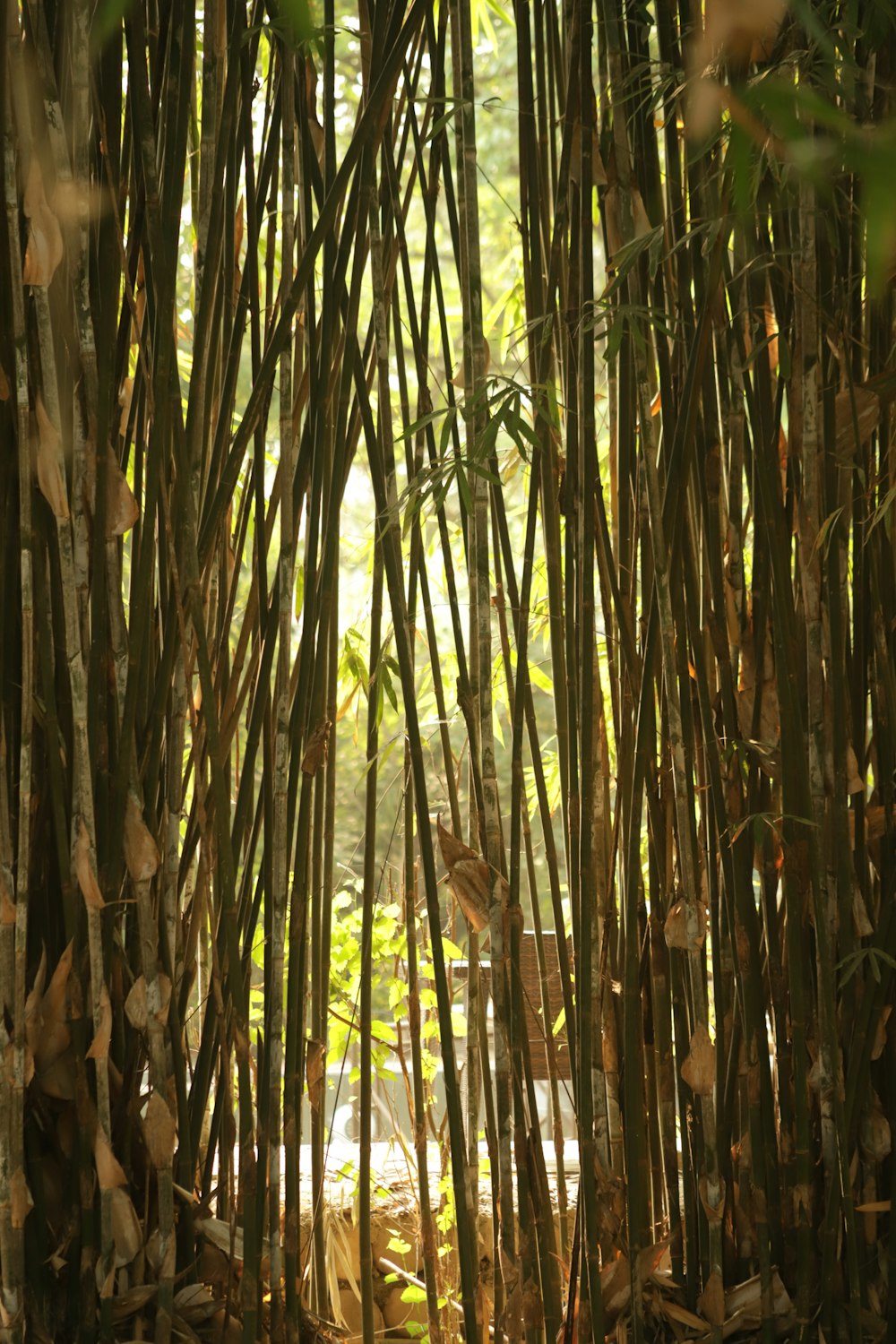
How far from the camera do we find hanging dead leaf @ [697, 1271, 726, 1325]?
895mm

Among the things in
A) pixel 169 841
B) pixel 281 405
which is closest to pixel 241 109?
pixel 281 405

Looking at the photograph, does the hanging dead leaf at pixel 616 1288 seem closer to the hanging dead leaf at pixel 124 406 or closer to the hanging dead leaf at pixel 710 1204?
the hanging dead leaf at pixel 710 1204

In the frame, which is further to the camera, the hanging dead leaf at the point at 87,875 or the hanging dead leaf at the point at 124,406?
the hanging dead leaf at the point at 124,406

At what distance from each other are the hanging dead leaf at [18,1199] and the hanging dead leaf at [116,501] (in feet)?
1.48

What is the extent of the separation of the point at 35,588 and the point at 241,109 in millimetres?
406

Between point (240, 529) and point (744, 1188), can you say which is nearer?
point (744, 1188)

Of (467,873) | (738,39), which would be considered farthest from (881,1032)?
(738,39)

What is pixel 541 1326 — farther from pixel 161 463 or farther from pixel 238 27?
pixel 238 27

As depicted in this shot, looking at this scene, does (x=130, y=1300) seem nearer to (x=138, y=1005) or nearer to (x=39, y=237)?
(x=138, y=1005)

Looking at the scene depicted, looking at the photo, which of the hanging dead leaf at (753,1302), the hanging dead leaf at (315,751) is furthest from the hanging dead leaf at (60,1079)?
the hanging dead leaf at (753,1302)

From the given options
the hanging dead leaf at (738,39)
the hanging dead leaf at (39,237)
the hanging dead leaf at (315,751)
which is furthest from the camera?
the hanging dead leaf at (315,751)

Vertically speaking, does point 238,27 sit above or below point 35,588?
above

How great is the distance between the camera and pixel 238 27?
3.07ft

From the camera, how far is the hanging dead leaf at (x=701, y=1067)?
2.91 ft
